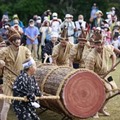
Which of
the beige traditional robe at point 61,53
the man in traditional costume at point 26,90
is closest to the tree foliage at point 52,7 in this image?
the beige traditional robe at point 61,53

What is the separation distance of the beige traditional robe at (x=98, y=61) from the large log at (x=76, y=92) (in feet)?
3.01

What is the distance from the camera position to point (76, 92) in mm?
7047

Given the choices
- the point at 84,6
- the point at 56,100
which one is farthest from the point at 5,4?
the point at 56,100

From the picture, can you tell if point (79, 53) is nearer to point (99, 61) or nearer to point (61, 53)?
point (61, 53)

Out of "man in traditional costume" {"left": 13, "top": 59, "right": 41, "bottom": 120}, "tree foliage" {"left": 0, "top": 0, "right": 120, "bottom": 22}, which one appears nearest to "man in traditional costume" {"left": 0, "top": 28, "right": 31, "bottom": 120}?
"man in traditional costume" {"left": 13, "top": 59, "right": 41, "bottom": 120}

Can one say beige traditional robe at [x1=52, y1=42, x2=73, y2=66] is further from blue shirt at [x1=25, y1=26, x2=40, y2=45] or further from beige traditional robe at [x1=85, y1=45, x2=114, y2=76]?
blue shirt at [x1=25, y1=26, x2=40, y2=45]

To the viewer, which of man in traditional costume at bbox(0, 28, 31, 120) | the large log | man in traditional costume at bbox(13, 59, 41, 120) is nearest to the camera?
man in traditional costume at bbox(13, 59, 41, 120)

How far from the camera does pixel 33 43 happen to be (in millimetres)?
15484

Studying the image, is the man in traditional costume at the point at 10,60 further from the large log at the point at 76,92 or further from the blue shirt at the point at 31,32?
the blue shirt at the point at 31,32

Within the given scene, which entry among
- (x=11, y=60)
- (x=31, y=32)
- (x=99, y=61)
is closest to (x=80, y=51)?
(x=99, y=61)

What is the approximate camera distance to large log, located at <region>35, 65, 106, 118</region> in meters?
7.00

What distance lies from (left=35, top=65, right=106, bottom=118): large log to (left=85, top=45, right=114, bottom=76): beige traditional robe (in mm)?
917

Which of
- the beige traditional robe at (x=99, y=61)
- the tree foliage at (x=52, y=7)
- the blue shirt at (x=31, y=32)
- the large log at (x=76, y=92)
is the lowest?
the large log at (x=76, y=92)

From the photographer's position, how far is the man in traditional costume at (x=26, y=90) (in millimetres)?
6070
